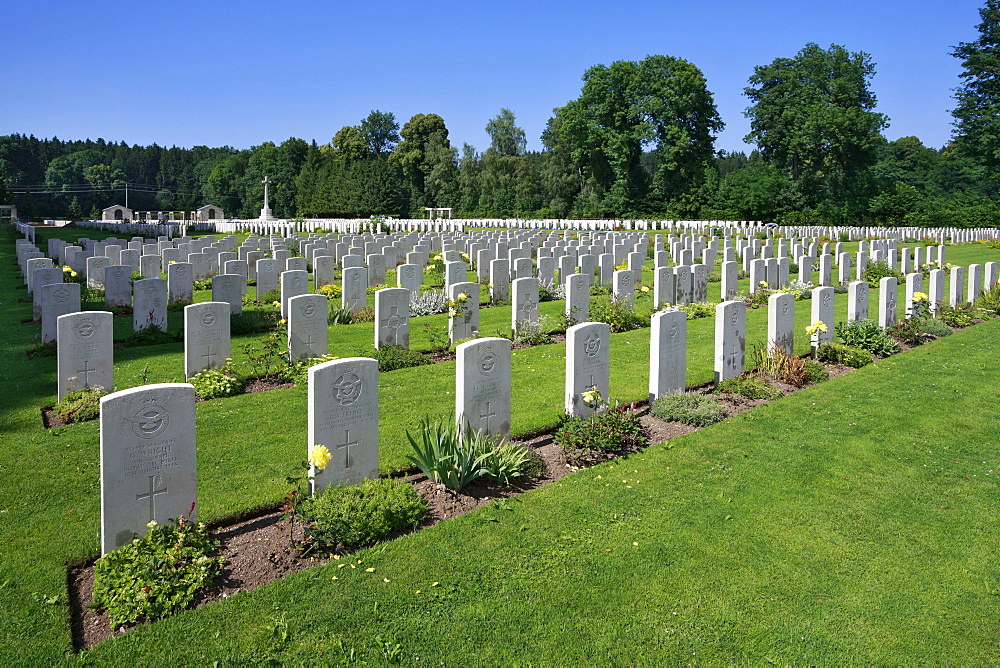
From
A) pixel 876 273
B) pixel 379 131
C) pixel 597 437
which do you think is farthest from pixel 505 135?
pixel 597 437

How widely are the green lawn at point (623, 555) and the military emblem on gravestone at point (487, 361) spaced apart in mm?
A: 1330

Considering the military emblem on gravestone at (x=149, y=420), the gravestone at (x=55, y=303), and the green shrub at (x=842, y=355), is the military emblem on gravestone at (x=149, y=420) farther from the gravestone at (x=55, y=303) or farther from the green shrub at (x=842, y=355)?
the green shrub at (x=842, y=355)

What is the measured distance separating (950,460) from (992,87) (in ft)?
183

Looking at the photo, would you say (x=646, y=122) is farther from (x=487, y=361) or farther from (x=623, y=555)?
Result: (x=623, y=555)

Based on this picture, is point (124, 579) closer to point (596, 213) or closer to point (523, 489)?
point (523, 489)

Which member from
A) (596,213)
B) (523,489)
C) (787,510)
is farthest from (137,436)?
(596,213)

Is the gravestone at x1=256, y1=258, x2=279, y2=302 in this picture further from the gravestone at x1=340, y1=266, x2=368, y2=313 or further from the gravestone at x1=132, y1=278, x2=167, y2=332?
the gravestone at x1=132, y1=278, x2=167, y2=332

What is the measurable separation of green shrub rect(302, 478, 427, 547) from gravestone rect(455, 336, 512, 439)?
1287mm

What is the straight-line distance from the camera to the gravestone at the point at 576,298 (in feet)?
50.2

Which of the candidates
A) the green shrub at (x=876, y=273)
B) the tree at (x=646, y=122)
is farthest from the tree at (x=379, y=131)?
the green shrub at (x=876, y=273)

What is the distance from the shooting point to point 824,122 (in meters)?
58.7

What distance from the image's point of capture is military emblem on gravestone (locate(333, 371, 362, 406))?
669 centimetres

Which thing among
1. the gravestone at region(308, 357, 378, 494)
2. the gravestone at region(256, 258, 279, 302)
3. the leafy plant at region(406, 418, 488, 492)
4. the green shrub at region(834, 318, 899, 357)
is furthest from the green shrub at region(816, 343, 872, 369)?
the gravestone at region(256, 258, 279, 302)

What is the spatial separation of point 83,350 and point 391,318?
4.59m
